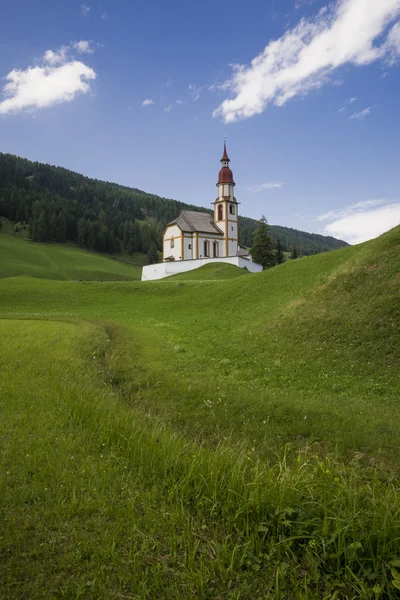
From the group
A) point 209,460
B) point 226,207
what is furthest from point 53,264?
point 209,460

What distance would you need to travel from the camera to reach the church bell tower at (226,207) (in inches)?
2940

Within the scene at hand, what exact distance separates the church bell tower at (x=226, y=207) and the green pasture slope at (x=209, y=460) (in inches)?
2249

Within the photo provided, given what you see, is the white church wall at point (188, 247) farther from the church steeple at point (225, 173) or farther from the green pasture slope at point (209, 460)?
the green pasture slope at point (209, 460)

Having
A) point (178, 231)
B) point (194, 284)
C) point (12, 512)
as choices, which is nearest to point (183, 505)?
point (12, 512)

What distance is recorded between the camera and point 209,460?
6.13 meters

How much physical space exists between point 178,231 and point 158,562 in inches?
2702

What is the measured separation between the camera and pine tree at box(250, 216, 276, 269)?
242 ft

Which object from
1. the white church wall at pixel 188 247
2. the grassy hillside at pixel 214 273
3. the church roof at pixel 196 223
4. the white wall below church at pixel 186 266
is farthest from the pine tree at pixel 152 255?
the grassy hillside at pixel 214 273

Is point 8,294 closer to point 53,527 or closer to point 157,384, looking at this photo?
point 157,384

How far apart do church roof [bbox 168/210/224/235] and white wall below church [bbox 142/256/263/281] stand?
11.0m

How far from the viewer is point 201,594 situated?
13.1 feet

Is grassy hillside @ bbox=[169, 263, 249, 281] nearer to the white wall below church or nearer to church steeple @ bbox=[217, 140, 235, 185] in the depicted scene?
the white wall below church

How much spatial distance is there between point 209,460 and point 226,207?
2818 inches

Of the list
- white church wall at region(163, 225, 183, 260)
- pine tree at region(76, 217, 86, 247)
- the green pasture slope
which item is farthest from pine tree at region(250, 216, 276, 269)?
pine tree at region(76, 217, 86, 247)
